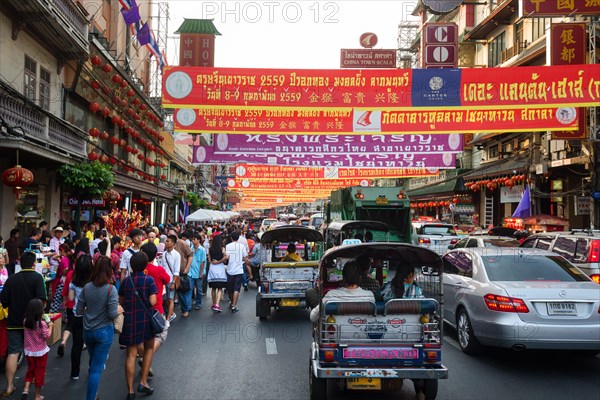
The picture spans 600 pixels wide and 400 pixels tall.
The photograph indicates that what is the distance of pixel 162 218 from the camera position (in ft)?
146

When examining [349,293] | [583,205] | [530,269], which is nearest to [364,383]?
[349,293]

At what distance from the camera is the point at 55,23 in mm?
16031

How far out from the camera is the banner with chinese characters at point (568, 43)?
62.4 feet

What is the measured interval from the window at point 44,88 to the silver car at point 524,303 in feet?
51.1

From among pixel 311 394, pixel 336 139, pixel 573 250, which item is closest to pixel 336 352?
pixel 311 394

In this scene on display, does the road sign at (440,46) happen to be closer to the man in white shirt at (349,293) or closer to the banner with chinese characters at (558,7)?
the banner with chinese characters at (558,7)

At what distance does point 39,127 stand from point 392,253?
12201mm

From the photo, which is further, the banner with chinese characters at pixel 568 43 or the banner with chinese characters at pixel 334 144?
the banner with chinese characters at pixel 334 144

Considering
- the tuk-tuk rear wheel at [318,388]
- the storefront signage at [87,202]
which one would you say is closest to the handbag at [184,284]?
the tuk-tuk rear wheel at [318,388]

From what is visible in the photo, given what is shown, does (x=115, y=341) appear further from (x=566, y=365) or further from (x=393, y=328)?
(x=566, y=365)

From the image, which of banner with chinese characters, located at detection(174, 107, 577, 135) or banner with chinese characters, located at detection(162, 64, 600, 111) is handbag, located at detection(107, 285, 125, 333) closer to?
banner with chinese characters, located at detection(162, 64, 600, 111)

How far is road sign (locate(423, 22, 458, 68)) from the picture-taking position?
849 inches

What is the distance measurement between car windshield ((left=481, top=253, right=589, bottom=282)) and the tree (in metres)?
13.1

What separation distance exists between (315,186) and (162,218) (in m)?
15.0
